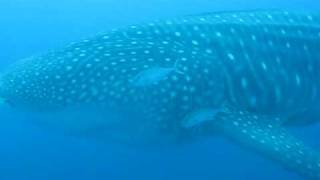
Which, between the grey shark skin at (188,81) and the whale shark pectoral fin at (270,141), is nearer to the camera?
the whale shark pectoral fin at (270,141)

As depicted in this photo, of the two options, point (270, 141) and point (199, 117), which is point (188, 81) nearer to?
point (199, 117)

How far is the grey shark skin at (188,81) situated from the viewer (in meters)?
4.41

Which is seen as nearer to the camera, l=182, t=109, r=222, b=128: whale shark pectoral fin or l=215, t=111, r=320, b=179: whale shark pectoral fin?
l=215, t=111, r=320, b=179: whale shark pectoral fin

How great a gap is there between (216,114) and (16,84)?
1506 mm

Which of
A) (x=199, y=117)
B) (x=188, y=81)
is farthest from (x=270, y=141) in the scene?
(x=188, y=81)

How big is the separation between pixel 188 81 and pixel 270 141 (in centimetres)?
74

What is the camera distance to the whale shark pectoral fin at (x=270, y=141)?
164 inches

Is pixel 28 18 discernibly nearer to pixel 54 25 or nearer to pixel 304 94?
pixel 54 25

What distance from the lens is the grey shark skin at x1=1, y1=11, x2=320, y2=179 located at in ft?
14.5

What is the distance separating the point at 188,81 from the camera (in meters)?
4.46

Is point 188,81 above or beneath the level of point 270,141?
above

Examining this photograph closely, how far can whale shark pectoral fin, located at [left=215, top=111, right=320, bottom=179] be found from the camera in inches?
164

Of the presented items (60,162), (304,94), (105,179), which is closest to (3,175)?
(60,162)

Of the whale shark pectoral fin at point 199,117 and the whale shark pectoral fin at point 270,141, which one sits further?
the whale shark pectoral fin at point 199,117
